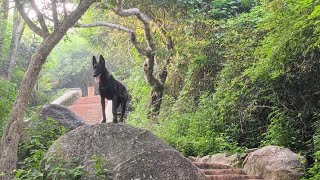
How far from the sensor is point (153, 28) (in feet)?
47.4

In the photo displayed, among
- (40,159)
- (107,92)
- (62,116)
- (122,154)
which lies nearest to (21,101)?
(40,159)

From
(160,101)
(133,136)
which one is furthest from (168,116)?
(133,136)

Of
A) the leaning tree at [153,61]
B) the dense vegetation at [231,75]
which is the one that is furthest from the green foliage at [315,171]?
the leaning tree at [153,61]

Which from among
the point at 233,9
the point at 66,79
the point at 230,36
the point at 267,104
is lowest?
the point at 66,79

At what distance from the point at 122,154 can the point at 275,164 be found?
2871 mm

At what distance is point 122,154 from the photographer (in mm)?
5891

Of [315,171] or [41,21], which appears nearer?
[315,171]

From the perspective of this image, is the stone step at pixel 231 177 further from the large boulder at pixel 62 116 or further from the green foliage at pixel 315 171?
the large boulder at pixel 62 116

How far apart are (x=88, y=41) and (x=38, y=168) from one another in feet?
51.3

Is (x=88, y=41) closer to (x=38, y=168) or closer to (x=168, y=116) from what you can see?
(x=168, y=116)

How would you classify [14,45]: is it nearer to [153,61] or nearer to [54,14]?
[153,61]

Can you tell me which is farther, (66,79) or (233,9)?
(66,79)

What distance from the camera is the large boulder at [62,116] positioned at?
9945 mm

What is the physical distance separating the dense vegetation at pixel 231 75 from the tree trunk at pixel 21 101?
1.64 m
